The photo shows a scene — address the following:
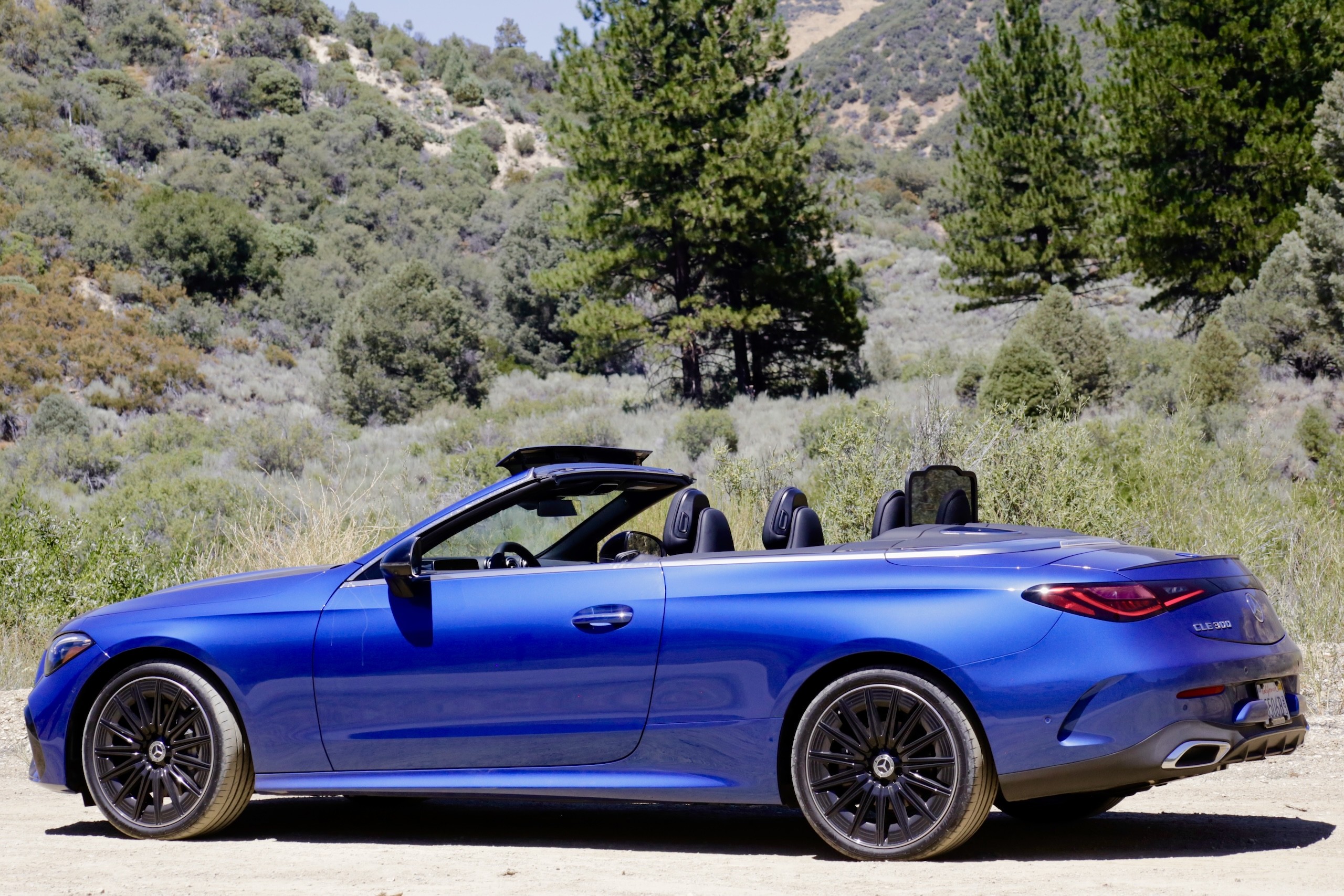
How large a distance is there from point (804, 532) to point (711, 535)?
390 millimetres

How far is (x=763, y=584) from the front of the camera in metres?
4.93

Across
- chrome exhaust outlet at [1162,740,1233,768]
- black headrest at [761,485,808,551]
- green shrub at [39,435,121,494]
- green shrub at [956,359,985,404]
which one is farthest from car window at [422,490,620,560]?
green shrub at [956,359,985,404]

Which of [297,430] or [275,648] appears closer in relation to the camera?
[275,648]

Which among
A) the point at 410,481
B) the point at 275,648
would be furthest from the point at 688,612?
the point at 410,481

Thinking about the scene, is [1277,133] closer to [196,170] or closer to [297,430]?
[297,430]

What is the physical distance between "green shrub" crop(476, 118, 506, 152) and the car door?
7019cm

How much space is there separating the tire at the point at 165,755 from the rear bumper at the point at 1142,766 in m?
3.04

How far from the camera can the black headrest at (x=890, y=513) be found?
5.64 metres

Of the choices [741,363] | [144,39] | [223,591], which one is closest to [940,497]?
[223,591]

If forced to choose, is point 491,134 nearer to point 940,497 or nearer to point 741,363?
point 741,363

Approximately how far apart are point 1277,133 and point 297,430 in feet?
70.9

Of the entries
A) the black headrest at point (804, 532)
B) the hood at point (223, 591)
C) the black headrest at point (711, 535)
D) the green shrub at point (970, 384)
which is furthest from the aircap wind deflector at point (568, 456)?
the green shrub at point (970, 384)

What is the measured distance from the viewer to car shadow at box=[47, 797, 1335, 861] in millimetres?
5082

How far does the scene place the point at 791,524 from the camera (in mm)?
5562
